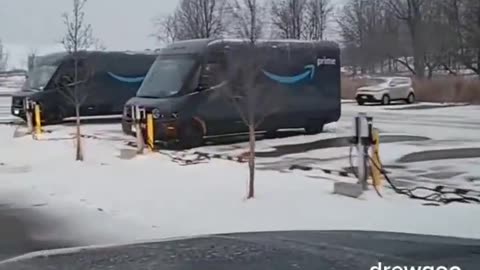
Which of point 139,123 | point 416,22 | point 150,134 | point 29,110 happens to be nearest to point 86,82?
point 29,110

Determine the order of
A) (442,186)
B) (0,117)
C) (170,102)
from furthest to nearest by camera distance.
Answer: (0,117) < (170,102) < (442,186)

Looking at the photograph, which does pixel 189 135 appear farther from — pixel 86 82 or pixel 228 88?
pixel 86 82

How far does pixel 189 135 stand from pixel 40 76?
472 inches

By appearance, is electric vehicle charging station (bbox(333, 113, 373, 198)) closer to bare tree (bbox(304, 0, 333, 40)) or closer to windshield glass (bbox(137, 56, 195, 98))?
windshield glass (bbox(137, 56, 195, 98))

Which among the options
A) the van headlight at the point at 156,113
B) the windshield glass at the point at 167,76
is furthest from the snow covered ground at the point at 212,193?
the windshield glass at the point at 167,76

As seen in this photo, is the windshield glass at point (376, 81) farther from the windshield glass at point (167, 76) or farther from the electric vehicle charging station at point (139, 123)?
the electric vehicle charging station at point (139, 123)

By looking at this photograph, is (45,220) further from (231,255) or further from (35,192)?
(231,255)

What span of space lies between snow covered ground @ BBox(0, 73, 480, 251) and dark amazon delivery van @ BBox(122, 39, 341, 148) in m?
0.92

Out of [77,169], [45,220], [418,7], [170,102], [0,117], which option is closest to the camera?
[45,220]

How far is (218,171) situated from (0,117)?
2336 centimetres

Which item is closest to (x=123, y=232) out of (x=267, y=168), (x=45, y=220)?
(x=45, y=220)

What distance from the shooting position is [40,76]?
2961 centimetres

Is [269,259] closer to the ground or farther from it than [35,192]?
farther from it

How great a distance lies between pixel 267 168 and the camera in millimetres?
14688
